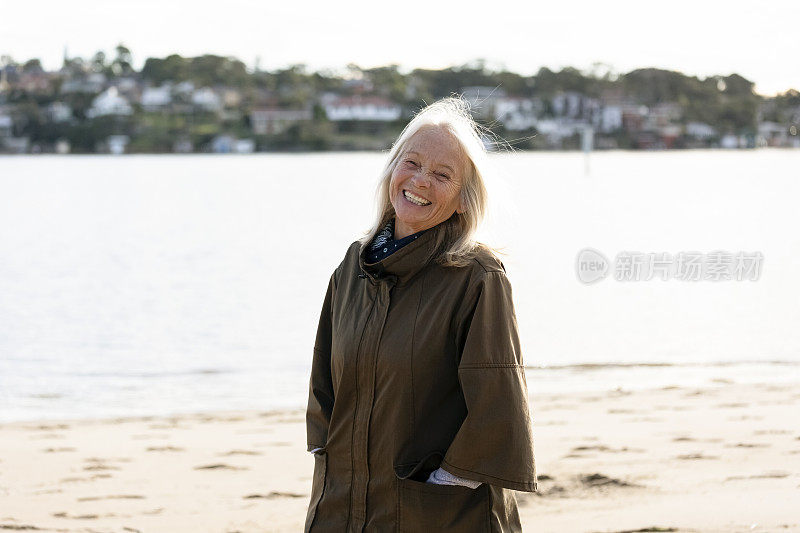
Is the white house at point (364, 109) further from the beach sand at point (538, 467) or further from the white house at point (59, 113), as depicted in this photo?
the beach sand at point (538, 467)

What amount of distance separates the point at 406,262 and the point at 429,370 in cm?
24

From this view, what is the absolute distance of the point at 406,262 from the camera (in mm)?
2309

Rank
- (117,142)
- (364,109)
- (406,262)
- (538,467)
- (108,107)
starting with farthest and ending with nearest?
(117,142), (364,109), (108,107), (538,467), (406,262)

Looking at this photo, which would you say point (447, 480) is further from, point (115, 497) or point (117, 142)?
point (117, 142)

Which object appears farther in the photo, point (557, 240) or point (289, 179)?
point (289, 179)

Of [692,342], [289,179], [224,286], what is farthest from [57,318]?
[289,179]

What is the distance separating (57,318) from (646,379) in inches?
434

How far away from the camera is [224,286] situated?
2236 centimetres

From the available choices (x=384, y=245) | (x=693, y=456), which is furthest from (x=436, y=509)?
(x=693, y=456)

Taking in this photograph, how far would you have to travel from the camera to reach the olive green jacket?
221 cm

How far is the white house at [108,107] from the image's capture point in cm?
11962

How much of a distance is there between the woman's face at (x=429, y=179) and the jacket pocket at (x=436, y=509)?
0.58m

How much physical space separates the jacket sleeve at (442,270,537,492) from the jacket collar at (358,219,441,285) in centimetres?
16

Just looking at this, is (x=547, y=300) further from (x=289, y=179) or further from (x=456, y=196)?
(x=289, y=179)
